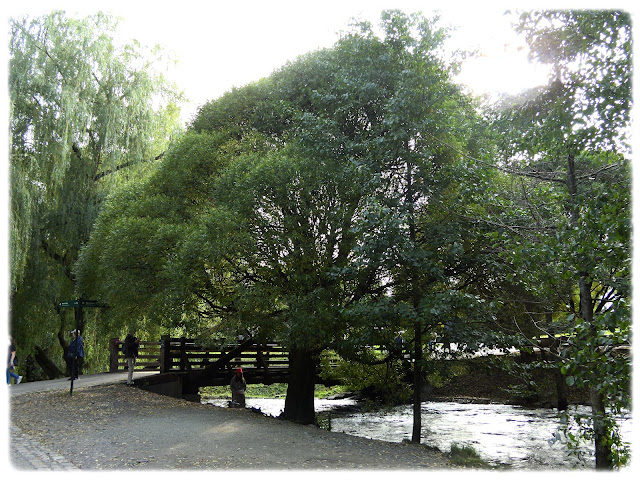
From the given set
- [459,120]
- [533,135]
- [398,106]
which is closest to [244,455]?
[533,135]

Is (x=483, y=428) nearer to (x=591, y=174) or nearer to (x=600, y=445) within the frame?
(x=600, y=445)

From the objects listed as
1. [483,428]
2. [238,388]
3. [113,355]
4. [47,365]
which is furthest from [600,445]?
[47,365]

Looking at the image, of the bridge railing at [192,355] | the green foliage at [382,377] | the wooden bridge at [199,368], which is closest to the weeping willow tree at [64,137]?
the bridge railing at [192,355]

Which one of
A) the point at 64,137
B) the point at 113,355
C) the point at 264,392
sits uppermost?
the point at 64,137

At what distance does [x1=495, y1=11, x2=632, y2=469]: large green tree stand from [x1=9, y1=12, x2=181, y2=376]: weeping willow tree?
43.5 ft

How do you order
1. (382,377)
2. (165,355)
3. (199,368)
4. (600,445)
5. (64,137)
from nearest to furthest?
(600,445) → (382,377) → (64,137) → (165,355) → (199,368)

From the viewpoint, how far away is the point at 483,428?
15078 millimetres

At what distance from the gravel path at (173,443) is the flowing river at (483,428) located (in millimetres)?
2664

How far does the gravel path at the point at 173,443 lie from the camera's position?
729 cm

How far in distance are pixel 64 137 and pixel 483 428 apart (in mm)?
14482

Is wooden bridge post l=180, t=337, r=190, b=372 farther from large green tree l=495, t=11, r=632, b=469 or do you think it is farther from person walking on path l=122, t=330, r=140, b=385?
large green tree l=495, t=11, r=632, b=469

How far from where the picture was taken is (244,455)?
775cm

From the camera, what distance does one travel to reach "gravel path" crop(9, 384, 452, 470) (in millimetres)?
7285

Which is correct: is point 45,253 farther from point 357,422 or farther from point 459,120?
point 459,120
